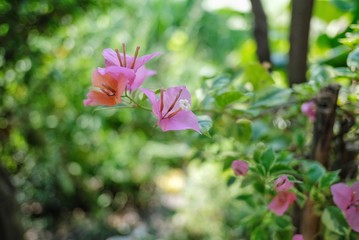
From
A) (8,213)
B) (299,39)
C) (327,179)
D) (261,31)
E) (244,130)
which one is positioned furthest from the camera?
(8,213)

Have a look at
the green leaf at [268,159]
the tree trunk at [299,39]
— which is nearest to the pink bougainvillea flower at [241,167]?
the green leaf at [268,159]

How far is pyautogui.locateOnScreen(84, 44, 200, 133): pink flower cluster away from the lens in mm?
426

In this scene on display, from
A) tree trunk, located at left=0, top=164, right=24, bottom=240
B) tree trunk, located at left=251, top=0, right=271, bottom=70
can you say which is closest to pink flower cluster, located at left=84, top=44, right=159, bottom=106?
tree trunk, located at left=251, top=0, right=271, bottom=70

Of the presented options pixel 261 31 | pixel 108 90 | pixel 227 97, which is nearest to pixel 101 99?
pixel 108 90

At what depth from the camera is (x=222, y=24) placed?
1711 mm

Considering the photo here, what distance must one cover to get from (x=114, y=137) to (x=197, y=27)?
0.60 meters

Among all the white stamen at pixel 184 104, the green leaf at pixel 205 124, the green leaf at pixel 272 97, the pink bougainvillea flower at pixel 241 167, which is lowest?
the pink bougainvillea flower at pixel 241 167

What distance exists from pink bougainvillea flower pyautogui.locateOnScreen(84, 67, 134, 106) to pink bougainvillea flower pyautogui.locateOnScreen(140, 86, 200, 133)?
0.03 m

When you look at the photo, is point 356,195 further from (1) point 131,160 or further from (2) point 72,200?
(2) point 72,200

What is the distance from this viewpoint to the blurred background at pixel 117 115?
115 centimetres

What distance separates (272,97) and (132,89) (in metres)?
0.24

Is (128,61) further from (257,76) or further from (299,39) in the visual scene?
(299,39)

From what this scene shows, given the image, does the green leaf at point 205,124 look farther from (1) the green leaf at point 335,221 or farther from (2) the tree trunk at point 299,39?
(2) the tree trunk at point 299,39

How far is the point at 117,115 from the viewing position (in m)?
1.82
